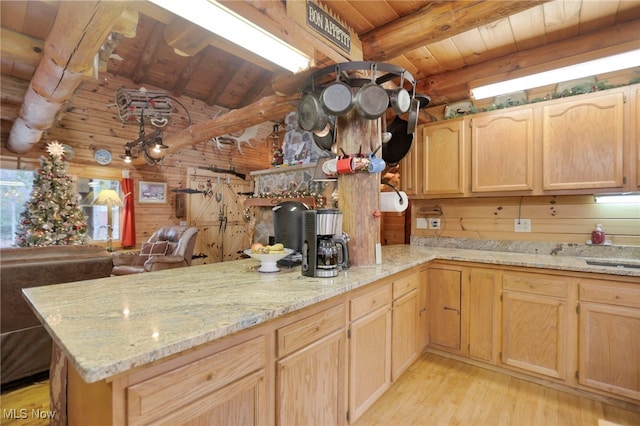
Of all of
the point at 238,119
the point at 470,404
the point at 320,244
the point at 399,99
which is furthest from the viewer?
the point at 238,119

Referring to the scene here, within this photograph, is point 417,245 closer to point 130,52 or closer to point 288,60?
point 288,60

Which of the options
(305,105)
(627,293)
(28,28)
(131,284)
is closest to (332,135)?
(305,105)

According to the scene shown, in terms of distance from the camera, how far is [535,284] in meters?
2.27

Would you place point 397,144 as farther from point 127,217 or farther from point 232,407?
A: point 127,217

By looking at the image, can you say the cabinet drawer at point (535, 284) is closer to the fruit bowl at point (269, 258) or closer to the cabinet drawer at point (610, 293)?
the cabinet drawer at point (610, 293)

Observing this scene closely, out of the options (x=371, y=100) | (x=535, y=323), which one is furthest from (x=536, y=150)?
(x=371, y=100)

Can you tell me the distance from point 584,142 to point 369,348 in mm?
2289

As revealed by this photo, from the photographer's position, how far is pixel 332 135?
2246mm

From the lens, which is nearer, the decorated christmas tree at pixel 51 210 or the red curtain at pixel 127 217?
the decorated christmas tree at pixel 51 210

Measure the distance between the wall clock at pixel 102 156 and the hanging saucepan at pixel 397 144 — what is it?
5.06 m

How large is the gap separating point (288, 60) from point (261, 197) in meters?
3.38

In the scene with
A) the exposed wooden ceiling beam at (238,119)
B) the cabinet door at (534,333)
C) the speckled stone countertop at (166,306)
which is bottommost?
the cabinet door at (534,333)

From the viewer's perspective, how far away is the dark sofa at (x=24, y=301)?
2127 mm

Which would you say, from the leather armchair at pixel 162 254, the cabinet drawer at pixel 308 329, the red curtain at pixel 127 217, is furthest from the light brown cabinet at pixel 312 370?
the red curtain at pixel 127 217
